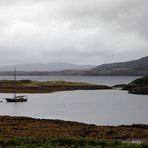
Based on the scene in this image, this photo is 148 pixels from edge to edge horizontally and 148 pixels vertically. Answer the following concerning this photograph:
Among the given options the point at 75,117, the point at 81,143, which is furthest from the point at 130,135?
the point at 75,117

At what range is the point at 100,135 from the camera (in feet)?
109

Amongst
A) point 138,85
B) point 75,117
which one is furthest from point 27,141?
point 138,85

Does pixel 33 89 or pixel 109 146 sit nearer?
pixel 109 146

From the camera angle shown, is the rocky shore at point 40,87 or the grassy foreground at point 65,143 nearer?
the grassy foreground at point 65,143

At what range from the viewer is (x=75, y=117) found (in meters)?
60.3

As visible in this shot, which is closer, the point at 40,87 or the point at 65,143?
the point at 65,143

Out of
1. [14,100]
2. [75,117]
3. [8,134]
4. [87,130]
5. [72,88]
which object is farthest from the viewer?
[72,88]

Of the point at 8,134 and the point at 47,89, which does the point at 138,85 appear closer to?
the point at 47,89

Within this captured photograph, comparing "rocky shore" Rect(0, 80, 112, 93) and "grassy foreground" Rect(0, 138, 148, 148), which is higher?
"rocky shore" Rect(0, 80, 112, 93)

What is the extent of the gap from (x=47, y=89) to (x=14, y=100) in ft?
135

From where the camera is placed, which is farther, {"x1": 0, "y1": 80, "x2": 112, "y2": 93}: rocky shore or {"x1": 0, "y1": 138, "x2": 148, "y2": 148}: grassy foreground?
{"x1": 0, "y1": 80, "x2": 112, "y2": 93}: rocky shore

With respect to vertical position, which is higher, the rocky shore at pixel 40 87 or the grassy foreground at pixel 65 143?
the rocky shore at pixel 40 87

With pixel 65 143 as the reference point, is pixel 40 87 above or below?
above

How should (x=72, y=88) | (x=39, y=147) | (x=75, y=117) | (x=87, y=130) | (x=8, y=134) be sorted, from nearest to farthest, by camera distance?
(x=39, y=147), (x=8, y=134), (x=87, y=130), (x=75, y=117), (x=72, y=88)
